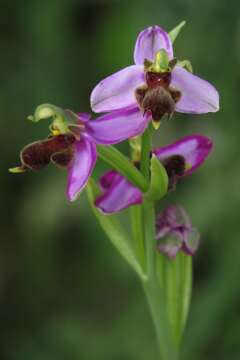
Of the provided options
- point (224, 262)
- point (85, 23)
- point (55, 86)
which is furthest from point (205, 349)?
point (85, 23)

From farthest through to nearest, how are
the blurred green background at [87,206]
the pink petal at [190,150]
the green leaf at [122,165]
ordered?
the blurred green background at [87,206] < the pink petal at [190,150] < the green leaf at [122,165]

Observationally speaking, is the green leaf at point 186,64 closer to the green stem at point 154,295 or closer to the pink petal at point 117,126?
the pink petal at point 117,126

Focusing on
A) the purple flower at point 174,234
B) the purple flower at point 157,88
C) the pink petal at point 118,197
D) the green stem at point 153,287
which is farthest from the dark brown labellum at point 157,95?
the purple flower at point 174,234

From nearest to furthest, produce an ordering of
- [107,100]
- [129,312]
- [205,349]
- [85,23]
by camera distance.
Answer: [107,100], [205,349], [129,312], [85,23]

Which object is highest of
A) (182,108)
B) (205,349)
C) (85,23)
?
(85,23)

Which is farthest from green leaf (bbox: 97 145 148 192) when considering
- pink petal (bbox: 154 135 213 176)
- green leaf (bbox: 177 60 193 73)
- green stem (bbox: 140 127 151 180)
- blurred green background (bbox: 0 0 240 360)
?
blurred green background (bbox: 0 0 240 360)

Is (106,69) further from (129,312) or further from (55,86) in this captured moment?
(129,312)

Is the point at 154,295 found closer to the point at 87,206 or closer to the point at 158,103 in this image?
the point at 158,103
